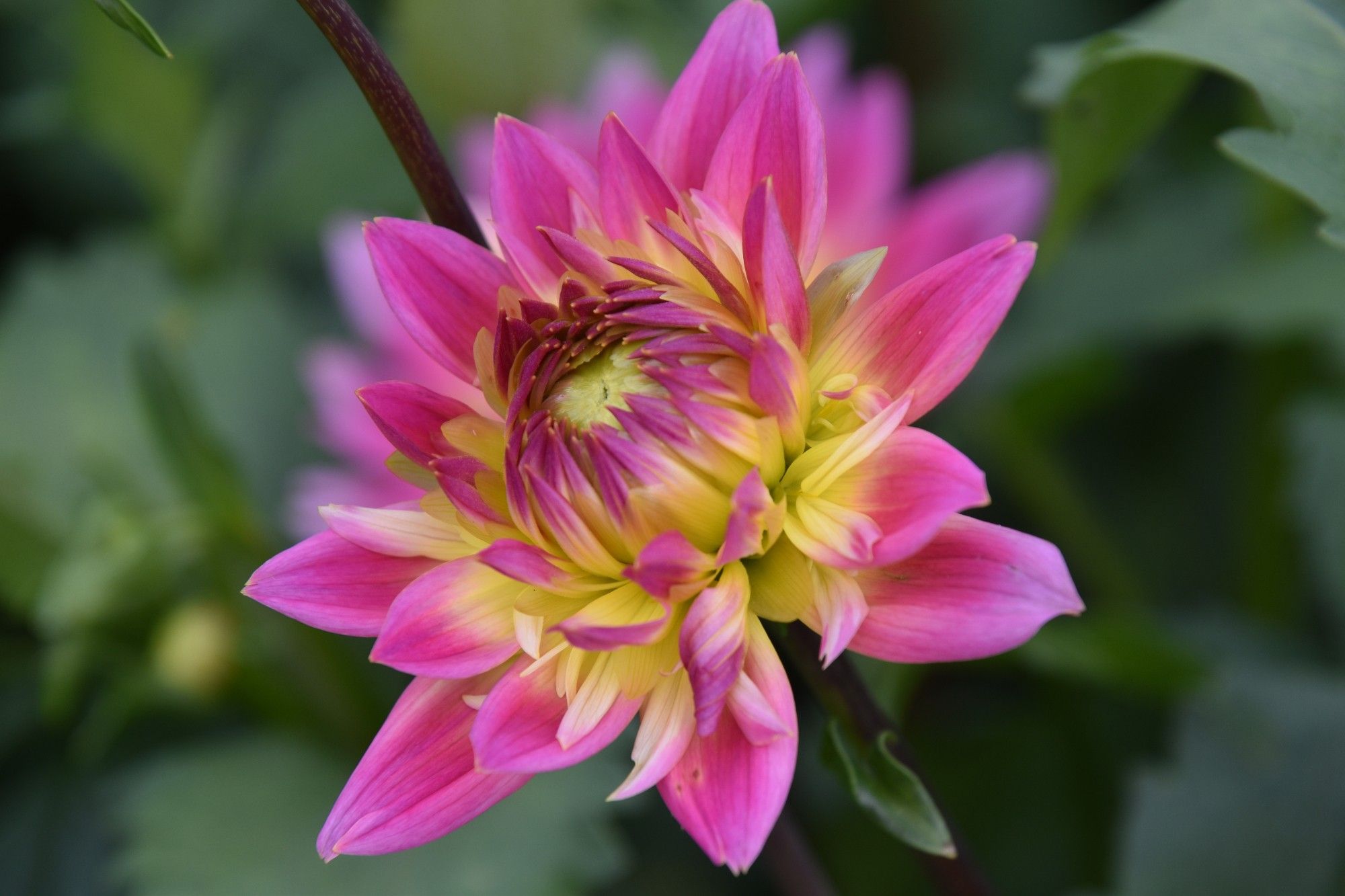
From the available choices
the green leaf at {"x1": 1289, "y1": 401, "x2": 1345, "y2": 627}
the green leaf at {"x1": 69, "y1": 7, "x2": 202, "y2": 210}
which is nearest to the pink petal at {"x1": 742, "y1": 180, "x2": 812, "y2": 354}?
the green leaf at {"x1": 1289, "y1": 401, "x2": 1345, "y2": 627}

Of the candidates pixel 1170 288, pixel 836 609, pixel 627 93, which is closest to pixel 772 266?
pixel 836 609

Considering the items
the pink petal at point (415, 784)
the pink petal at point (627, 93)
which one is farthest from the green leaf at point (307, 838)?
the pink petal at point (627, 93)

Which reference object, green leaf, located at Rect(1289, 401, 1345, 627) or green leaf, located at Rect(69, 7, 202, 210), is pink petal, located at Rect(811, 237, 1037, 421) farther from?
green leaf, located at Rect(69, 7, 202, 210)

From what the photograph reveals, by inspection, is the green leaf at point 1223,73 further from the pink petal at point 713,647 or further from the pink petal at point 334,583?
the pink petal at point 334,583

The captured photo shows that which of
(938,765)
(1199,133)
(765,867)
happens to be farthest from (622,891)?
(1199,133)

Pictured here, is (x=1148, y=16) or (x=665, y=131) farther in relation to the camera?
(x=1148, y=16)

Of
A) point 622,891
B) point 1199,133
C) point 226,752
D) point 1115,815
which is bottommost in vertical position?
point 1115,815

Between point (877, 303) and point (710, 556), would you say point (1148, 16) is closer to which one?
point (877, 303)
